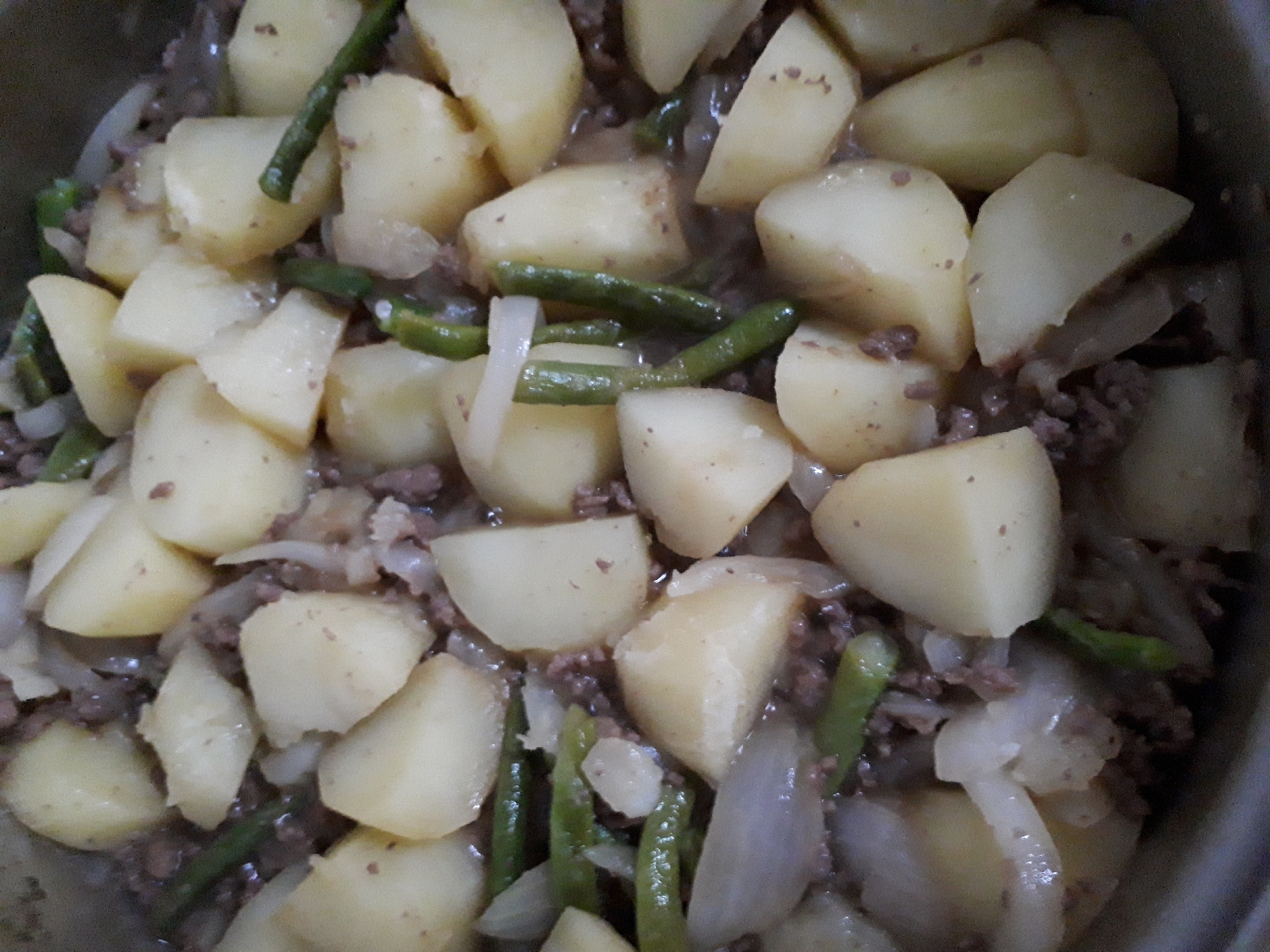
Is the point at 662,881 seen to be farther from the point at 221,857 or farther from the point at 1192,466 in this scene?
the point at 1192,466

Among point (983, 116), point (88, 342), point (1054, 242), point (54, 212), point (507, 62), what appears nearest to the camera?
point (1054, 242)

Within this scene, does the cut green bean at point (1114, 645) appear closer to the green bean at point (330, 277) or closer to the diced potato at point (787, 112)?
the diced potato at point (787, 112)

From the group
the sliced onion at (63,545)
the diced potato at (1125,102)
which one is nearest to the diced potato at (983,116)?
the diced potato at (1125,102)

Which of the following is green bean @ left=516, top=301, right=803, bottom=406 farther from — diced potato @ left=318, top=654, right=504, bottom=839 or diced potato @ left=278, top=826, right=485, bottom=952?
diced potato @ left=278, top=826, right=485, bottom=952

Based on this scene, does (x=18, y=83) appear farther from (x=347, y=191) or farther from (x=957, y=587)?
(x=957, y=587)

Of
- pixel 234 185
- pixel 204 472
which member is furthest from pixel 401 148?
pixel 204 472

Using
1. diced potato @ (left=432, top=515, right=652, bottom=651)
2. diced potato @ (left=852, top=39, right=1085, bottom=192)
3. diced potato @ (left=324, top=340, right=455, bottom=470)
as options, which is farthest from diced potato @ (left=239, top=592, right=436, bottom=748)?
diced potato @ (left=852, top=39, right=1085, bottom=192)
